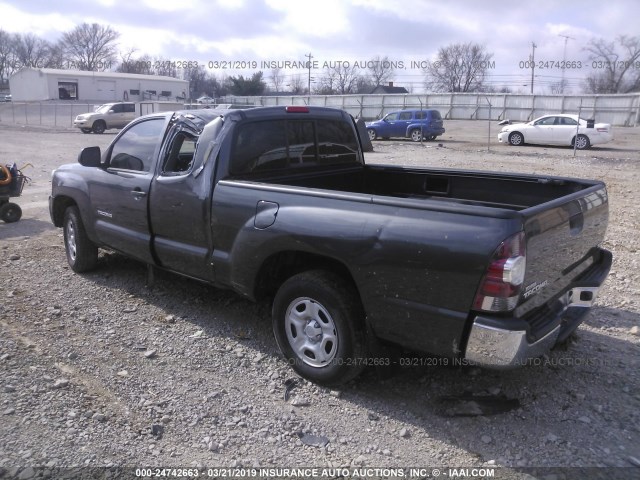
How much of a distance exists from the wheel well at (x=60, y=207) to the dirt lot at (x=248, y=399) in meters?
1.05

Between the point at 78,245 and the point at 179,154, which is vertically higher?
the point at 179,154

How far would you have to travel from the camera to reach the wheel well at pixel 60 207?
244 inches

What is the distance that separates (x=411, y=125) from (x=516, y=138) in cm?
553

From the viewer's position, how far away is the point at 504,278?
112 inches

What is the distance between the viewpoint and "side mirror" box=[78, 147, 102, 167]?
5.48m

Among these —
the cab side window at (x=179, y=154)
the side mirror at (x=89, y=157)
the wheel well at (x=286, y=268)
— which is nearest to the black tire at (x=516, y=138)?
the side mirror at (x=89, y=157)

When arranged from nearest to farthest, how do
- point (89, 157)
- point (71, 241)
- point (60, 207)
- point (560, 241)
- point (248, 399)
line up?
1. point (560, 241)
2. point (248, 399)
3. point (89, 157)
4. point (71, 241)
5. point (60, 207)

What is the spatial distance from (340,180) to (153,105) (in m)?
29.5

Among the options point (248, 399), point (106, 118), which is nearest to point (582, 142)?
point (248, 399)

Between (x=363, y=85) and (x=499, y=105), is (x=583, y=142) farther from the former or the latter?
(x=363, y=85)

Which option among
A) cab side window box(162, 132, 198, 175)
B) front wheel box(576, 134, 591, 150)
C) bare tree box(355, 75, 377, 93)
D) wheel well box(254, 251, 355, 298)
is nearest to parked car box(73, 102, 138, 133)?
front wheel box(576, 134, 591, 150)

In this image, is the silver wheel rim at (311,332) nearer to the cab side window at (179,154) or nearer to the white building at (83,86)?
the cab side window at (179,154)

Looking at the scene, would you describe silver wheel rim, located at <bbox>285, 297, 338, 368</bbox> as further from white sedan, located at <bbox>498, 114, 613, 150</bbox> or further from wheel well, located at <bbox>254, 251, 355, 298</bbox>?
white sedan, located at <bbox>498, 114, 613, 150</bbox>

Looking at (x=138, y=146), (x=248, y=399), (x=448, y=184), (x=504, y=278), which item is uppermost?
(x=138, y=146)
